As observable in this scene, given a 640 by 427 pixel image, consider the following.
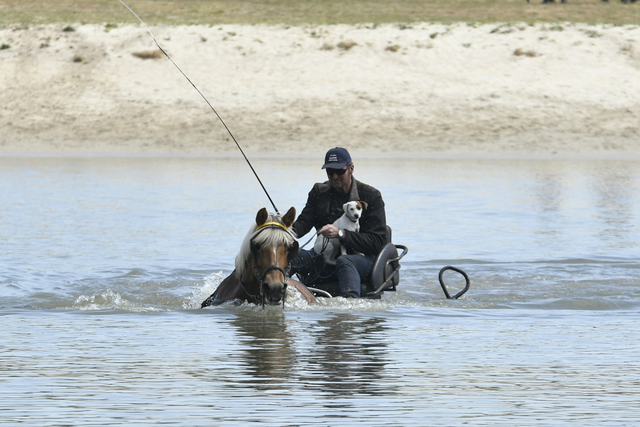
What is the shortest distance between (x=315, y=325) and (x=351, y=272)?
0.95 metres

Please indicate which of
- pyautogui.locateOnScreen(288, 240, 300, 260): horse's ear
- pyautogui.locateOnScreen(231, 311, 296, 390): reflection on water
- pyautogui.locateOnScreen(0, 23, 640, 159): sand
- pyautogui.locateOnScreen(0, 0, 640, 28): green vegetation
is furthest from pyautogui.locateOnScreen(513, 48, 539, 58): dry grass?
pyautogui.locateOnScreen(288, 240, 300, 260): horse's ear

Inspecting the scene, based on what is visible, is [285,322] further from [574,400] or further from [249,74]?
[249,74]

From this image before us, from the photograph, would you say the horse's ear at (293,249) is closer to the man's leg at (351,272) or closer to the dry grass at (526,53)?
the man's leg at (351,272)

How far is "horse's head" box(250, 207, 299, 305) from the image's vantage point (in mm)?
7035

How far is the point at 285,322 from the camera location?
7.99 m

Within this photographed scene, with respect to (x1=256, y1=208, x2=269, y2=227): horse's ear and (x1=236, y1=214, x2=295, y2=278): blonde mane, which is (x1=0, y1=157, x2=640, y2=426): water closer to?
(x1=236, y1=214, x2=295, y2=278): blonde mane

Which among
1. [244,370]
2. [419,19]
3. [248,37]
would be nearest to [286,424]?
[244,370]

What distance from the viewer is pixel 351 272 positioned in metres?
8.77

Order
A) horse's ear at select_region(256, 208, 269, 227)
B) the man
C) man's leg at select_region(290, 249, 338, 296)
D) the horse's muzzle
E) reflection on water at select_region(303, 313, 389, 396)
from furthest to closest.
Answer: man's leg at select_region(290, 249, 338, 296) < the man < horse's ear at select_region(256, 208, 269, 227) < the horse's muzzle < reflection on water at select_region(303, 313, 389, 396)

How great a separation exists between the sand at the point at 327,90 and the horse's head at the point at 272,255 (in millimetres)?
23561

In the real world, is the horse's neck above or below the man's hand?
below

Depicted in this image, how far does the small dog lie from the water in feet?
1.58

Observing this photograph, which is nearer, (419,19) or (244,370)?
(244,370)

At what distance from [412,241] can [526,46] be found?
26.8 meters
